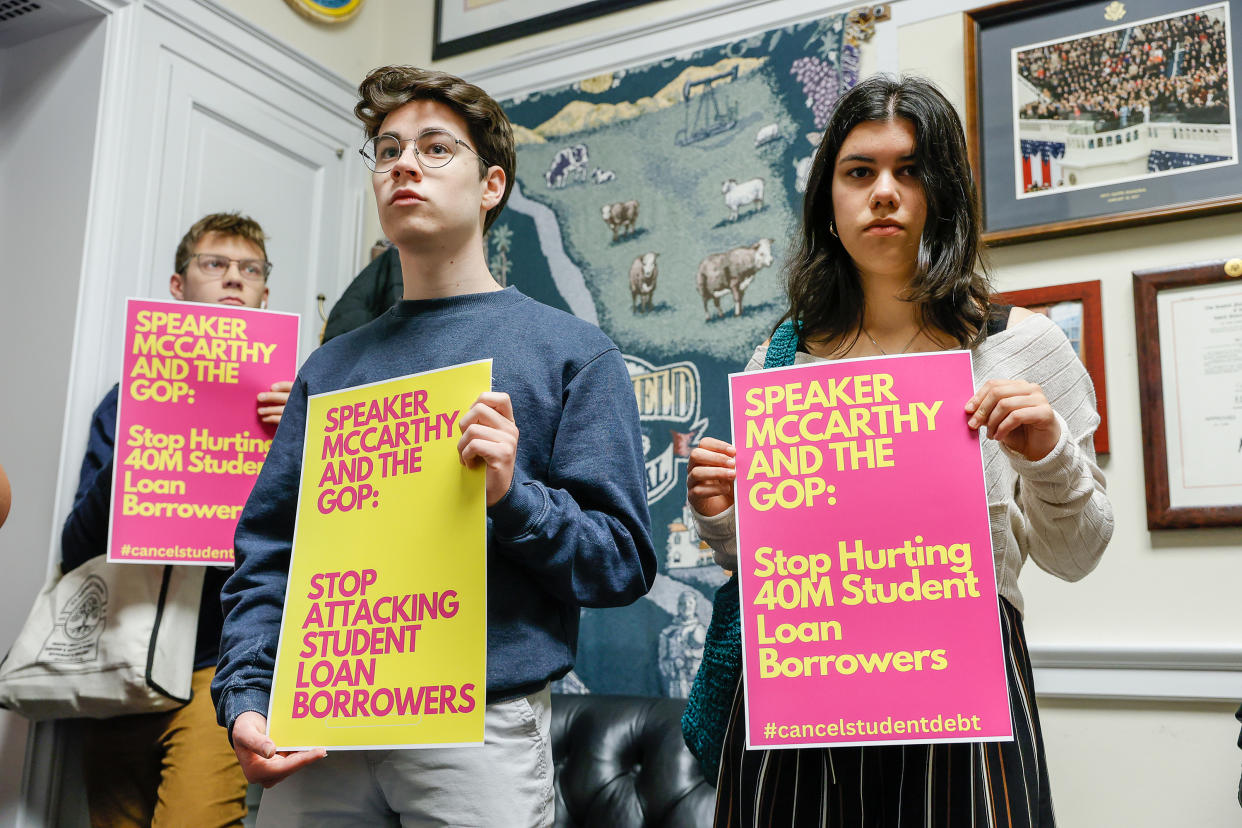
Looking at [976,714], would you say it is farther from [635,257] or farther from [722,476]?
[635,257]

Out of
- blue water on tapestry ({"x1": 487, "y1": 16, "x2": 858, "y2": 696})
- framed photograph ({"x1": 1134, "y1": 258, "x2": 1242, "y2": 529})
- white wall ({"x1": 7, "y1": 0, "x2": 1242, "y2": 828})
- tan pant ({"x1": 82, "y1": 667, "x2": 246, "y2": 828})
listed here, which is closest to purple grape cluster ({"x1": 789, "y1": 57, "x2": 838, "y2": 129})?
blue water on tapestry ({"x1": 487, "y1": 16, "x2": 858, "y2": 696})

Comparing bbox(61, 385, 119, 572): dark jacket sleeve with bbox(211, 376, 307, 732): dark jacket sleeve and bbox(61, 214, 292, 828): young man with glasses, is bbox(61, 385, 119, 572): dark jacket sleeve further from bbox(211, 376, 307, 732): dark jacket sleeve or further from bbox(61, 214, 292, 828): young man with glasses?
bbox(211, 376, 307, 732): dark jacket sleeve

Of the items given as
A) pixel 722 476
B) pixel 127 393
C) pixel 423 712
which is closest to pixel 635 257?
pixel 127 393

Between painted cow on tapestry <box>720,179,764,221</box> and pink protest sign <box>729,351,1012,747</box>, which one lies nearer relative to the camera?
pink protest sign <box>729,351,1012,747</box>

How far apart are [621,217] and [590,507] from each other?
1.67m

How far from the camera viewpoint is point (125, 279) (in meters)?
2.41

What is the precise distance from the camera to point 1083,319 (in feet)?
6.88

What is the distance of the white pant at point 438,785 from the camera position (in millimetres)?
1049

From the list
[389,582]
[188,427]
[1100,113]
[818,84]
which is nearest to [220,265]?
[188,427]

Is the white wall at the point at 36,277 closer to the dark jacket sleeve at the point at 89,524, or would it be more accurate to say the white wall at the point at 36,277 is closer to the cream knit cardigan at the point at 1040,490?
the dark jacket sleeve at the point at 89,524

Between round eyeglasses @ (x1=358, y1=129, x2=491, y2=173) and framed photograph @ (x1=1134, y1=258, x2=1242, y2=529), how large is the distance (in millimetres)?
1412

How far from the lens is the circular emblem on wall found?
3.00 meters

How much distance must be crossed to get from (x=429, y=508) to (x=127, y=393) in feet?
2.93

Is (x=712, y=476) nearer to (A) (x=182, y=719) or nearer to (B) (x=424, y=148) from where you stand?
(B) (x=424, y=148)
